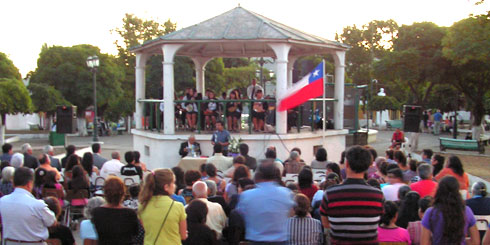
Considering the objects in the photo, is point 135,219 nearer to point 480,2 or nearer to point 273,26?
point 273,26

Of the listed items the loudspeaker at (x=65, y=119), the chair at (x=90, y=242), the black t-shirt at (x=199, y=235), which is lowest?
the chair at (x=90, y=242)

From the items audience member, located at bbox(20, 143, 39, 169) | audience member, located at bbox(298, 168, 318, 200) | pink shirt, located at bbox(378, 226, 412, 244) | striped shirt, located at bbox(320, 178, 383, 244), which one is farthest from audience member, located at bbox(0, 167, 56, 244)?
audience member, located at bbox(20, 143, 39, 169)

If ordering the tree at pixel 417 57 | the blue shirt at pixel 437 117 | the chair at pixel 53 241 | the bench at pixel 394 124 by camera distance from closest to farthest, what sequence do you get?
the chair at pixel 53 241
the tree at pixel 417 57
the blue shirt at pixel 437 117
the bench at pixel 394 124

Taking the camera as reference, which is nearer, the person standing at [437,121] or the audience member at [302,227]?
the audience member at [302,227]

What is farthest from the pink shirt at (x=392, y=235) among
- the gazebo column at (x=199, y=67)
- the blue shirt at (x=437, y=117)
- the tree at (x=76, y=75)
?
the tree at (x=76, y=75)

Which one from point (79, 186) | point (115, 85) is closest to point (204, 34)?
point (79, 186)

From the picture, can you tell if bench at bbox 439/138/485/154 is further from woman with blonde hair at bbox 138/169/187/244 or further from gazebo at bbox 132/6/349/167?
woman with blonde hair at bbox 138/169/187/244

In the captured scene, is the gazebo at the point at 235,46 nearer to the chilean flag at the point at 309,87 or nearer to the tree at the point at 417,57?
the chilean flag at the point at 309,87

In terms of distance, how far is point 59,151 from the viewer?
2747 centimetres

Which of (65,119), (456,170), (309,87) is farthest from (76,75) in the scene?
(456,170)

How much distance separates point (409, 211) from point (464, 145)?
18622 mm

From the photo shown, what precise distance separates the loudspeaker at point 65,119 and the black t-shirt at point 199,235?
19.2 metres

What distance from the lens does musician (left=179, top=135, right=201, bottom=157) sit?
14.4 meters

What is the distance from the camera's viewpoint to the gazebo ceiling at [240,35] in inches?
598
